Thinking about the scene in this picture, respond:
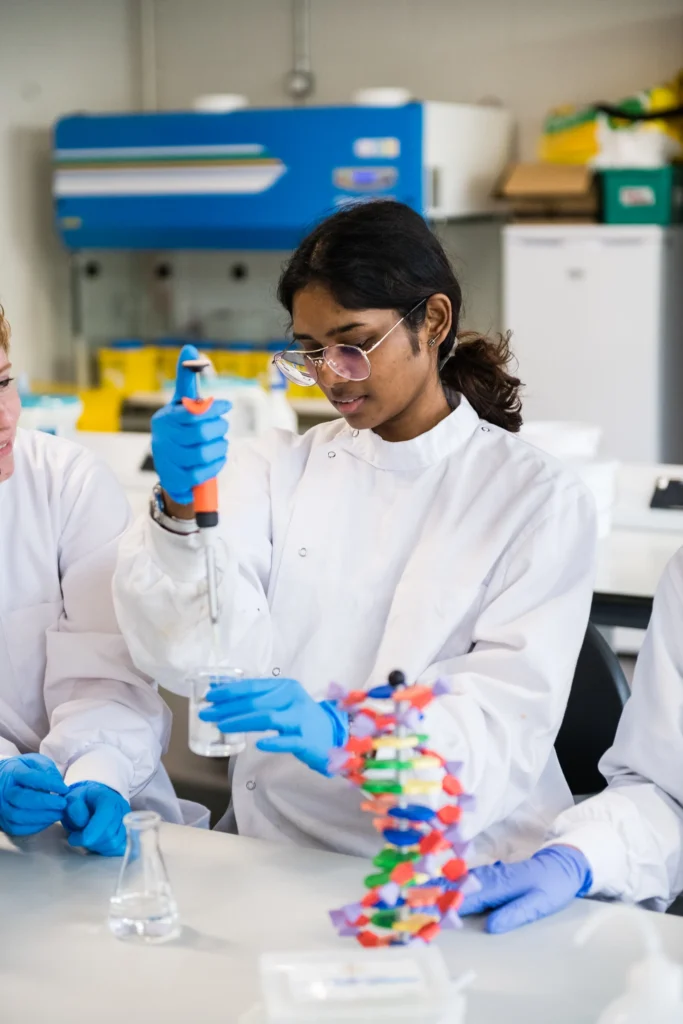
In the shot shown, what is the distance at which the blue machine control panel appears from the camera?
473cm

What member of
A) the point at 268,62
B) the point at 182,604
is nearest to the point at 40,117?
the point at 268,62

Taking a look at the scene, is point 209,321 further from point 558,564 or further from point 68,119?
point 558,564

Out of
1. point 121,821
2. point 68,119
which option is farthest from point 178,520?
point 68,119

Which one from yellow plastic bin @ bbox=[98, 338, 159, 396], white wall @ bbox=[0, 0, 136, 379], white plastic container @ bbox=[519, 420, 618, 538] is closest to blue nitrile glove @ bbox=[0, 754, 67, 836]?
white plastic container @ bbox=[519, 420, 618, 538]

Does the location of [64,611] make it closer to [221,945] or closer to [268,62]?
[221,945]

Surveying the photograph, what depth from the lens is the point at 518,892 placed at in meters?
1.31

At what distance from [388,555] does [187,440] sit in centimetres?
45

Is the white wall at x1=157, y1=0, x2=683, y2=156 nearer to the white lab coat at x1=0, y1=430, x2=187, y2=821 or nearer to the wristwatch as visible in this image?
the white lab coat at x1=0, y1=430, x2=187, y2=821

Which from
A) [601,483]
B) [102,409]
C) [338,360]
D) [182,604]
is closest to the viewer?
[182,604]

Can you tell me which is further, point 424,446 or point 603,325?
point 603,325

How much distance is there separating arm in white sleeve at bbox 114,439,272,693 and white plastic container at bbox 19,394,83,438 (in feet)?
5.05

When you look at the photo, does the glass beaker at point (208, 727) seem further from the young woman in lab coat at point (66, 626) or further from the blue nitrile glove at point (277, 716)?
the young woman in lab coat at point (66, 626)

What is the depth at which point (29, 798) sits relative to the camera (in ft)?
4.72

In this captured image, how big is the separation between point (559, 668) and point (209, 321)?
4.62m
